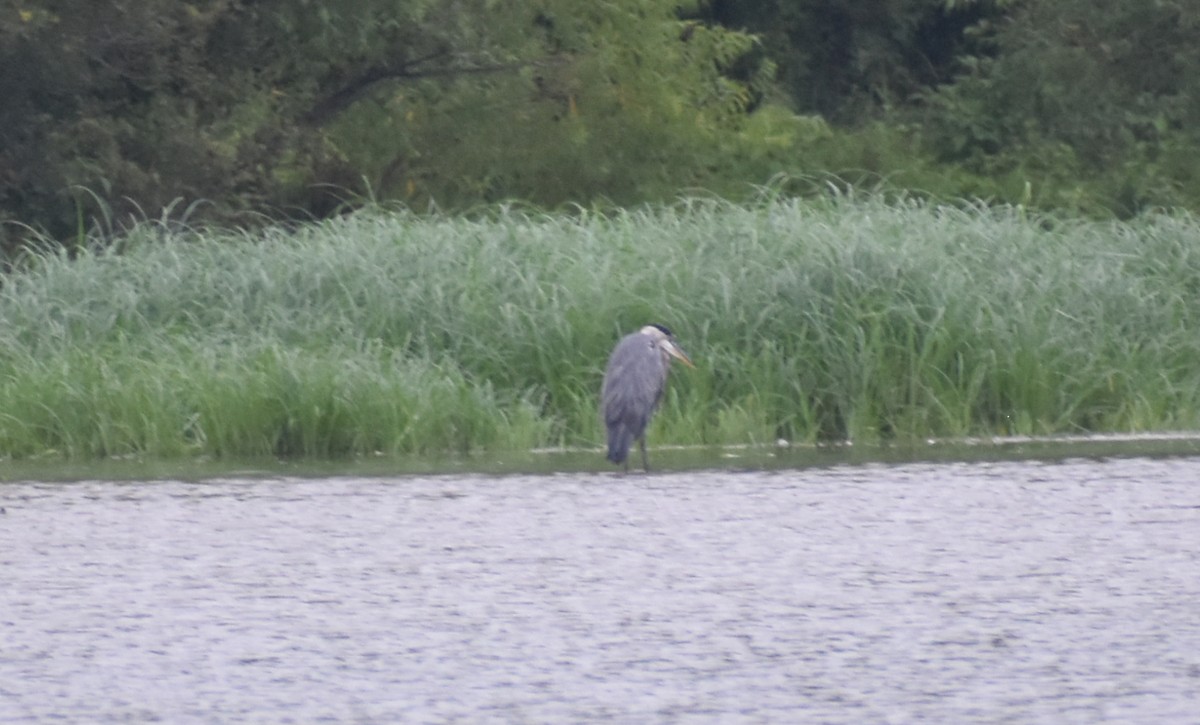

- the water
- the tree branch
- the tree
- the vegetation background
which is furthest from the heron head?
the tree branch

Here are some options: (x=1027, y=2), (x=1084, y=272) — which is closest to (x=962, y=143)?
(x=1027, y=2)

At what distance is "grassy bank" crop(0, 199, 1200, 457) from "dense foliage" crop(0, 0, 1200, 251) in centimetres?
415

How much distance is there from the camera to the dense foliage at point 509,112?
55.7ft

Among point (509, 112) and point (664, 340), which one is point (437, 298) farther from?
point (509, 112)

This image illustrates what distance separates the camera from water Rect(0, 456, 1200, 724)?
5.59m

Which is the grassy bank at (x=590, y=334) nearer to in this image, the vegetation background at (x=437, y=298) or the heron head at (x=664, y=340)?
the vegetation background at (x=437, y=298)

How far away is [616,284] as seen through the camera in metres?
11.6

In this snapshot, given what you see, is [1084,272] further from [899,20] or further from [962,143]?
[899,20]

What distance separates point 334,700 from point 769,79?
60.6ft

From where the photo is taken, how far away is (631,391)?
985 centimetres

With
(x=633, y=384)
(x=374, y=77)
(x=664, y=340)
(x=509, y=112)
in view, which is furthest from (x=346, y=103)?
(x=633, y=384)

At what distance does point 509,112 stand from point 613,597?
43.2ft

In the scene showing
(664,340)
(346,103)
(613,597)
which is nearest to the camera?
(613,597)

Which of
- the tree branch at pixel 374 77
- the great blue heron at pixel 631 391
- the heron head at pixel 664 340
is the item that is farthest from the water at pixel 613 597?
the tree branch at pixel 374 77
